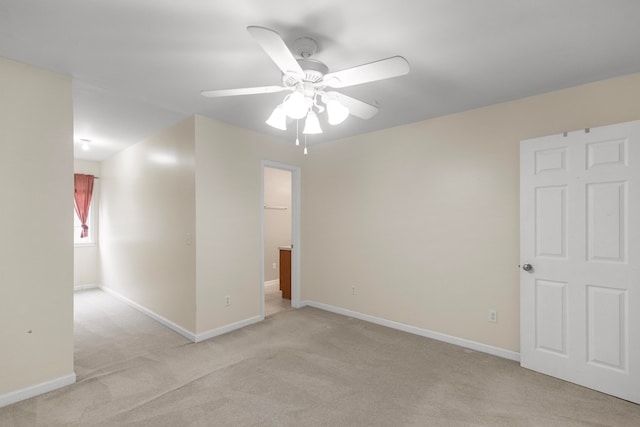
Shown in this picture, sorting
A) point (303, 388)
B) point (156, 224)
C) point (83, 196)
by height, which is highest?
point (83, 196)

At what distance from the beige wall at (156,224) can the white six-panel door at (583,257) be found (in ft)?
10.9

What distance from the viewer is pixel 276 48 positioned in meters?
1.45

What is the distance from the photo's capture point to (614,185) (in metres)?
2.33

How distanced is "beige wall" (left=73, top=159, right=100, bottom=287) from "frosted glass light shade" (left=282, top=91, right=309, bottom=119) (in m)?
5.58

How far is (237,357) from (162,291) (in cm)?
156

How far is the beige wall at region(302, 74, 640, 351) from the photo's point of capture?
2814 millimetres

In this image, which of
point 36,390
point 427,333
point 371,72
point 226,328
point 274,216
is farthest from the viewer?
point 274,216

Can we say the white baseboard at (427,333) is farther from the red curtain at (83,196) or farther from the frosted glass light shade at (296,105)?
the red curtain at (83,196)

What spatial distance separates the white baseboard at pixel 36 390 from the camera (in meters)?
2.15

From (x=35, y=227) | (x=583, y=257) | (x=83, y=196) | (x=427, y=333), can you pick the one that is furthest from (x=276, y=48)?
(x=83, y=196)

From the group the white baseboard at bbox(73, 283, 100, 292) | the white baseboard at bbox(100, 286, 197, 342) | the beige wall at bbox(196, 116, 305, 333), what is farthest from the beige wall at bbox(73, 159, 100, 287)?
the beige wall at bbox(196, 116, 305, 333)

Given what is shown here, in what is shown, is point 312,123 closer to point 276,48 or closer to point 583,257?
point 276,48

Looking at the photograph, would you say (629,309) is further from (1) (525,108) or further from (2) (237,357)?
(2) (237,357)

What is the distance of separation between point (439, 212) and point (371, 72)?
7.03 feet
